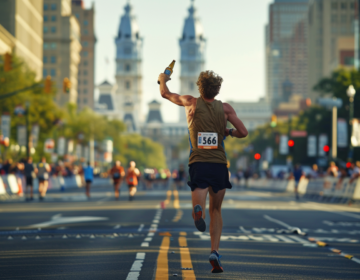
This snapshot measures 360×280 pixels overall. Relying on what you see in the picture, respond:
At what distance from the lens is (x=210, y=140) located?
26.0 feet

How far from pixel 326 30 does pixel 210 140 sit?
528 feet

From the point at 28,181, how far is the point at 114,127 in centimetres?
8224

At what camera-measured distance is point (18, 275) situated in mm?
7848

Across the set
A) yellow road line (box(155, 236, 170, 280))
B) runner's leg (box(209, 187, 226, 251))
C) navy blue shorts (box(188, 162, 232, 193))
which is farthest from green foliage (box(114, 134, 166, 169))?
navy blue shorts (box(188, 162, 232, 193))

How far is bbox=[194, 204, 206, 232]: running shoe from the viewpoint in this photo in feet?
24.5

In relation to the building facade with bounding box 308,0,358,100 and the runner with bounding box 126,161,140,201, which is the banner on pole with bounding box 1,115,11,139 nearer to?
the runner with bounding box 126,161,140,201

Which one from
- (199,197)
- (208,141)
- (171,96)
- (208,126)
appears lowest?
(199,197)

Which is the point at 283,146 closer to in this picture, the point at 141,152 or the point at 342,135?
the point at 342,135

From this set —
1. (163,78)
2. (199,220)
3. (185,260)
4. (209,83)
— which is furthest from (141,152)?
(199,220)

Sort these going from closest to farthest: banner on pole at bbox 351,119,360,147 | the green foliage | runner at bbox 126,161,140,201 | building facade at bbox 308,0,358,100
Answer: runner at bbox 126,161,140,201 < banner on pole at bbox 351,119,360,147 < the green foliage < building facade at bbox 308,0,358,100

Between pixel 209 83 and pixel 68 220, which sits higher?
pixel 209 83

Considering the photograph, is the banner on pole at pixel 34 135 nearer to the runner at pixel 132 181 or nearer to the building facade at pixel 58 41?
the runner at pixel 132 181

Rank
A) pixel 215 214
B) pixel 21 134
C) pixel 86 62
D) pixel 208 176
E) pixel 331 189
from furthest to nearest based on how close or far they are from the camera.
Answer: pixel 86 62 → pixel 21 134 → pixel 331 189 → pixel 215 214 → pixel 208 176

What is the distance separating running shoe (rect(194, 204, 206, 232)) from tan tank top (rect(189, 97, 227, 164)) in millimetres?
586
